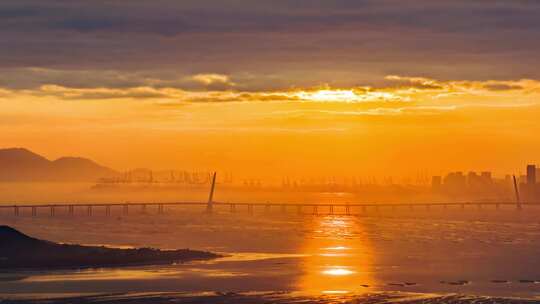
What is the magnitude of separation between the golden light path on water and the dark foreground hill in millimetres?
13017

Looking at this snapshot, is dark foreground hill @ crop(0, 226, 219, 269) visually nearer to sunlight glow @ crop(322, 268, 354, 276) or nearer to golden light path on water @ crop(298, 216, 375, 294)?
golden light path on water @ crop(298, 216, 375, 294)

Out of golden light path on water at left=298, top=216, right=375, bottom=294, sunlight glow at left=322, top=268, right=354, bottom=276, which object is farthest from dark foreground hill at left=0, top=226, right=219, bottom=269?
sunlight glow at left=322, top=268, right=354, bottom=276

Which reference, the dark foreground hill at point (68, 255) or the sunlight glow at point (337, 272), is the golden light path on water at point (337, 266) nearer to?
the sunlight glow at point (337, 272)

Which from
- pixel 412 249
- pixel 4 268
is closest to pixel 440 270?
pixel 412 249

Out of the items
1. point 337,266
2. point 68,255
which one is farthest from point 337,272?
point 68,255

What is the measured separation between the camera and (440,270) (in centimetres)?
7519

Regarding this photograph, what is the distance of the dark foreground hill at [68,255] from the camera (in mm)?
78188

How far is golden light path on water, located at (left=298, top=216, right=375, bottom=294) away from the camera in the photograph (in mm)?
61094

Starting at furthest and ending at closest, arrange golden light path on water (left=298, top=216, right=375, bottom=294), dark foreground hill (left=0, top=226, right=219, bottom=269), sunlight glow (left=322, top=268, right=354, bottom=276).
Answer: dark foreground hill (left=0, top=226, right=219, bottom=269), sunlight glow (left=322, top=268, right=354, bottom=276), golden light path on water (left=298, top=216, right=375, bottom=294)

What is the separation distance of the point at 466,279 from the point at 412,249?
37.2 m

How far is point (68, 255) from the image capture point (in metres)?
84.1

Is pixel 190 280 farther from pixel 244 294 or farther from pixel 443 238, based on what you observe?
pixel 443 238

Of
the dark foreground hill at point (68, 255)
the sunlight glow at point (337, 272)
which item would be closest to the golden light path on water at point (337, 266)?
the sunlight glow at point (337, 272)

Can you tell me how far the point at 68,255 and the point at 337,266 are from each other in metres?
26.3
